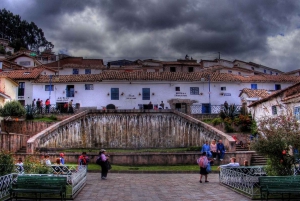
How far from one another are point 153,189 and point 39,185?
4522 mm

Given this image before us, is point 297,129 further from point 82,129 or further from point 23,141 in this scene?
point 82,129

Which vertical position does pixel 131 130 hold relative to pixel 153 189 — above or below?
above

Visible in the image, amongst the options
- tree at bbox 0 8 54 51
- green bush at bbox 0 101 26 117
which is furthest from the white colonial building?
tree at bbox 0 8 54 51

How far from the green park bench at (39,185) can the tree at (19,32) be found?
8490 centimetres

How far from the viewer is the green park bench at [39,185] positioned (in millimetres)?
11172

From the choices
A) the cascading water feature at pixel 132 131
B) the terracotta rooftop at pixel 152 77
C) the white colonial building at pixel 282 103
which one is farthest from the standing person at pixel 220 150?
the terracotta rooftop at pixel 152 77

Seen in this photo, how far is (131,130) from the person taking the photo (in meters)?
31.5

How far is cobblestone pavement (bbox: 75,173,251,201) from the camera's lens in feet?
40.0

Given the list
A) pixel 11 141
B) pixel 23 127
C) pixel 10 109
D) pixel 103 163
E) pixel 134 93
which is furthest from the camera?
pixel 134 93

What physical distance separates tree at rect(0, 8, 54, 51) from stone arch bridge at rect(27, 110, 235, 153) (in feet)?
218

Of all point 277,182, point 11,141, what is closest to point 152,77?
point 11,141

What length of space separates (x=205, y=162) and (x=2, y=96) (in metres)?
24.3

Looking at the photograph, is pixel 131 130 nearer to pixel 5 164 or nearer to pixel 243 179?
pixel 243 179

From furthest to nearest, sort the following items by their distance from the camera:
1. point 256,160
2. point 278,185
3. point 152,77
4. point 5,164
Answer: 1. point 152,77
2. point 256,160
3. point 5,164
4. point 278,185
